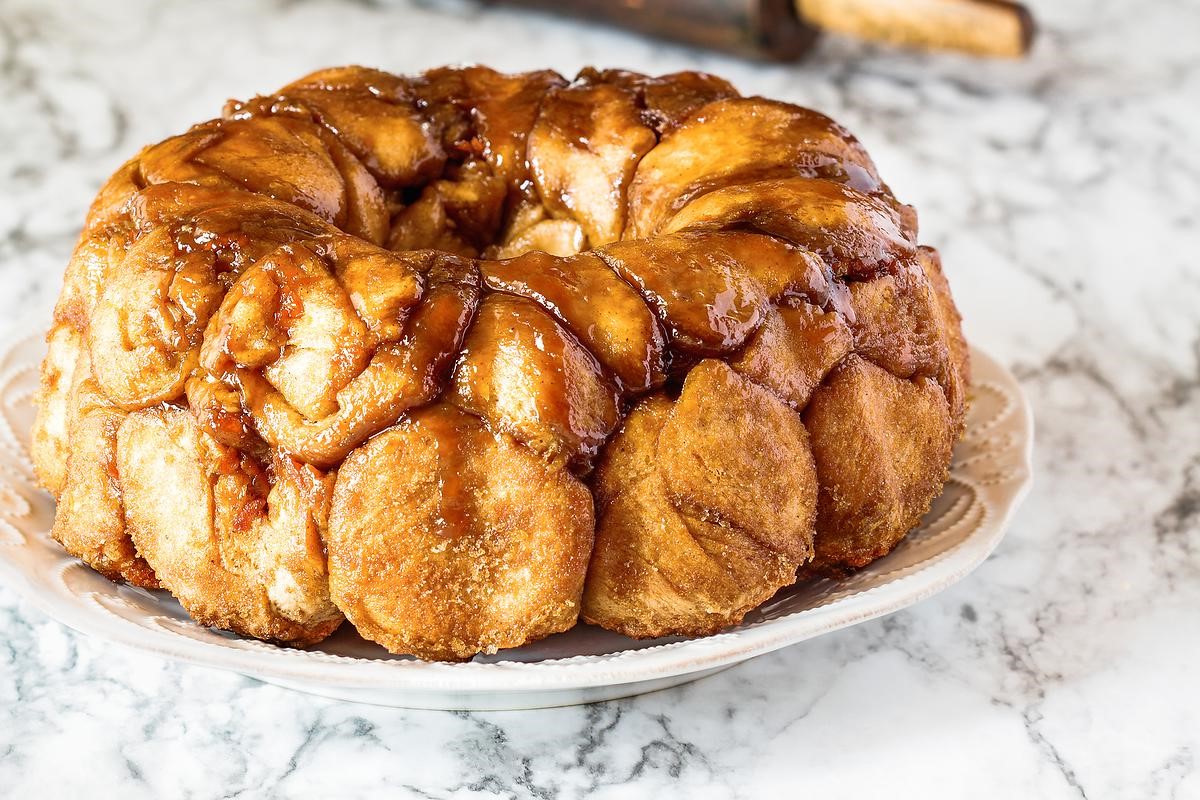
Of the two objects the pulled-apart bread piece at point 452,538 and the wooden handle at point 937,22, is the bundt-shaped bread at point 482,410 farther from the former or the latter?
the wooden handle at point 937,22

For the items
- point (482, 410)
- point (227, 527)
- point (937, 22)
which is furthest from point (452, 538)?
point (937, 22)

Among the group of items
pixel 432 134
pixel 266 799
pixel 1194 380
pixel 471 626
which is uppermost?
pixel 432 134

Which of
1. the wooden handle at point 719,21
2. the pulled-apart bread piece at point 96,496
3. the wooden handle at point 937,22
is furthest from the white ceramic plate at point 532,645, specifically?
the wooden handle at point 719,21

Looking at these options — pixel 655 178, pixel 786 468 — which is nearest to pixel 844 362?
pixel 786 468

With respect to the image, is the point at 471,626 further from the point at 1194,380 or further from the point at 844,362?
the point at 1194,380

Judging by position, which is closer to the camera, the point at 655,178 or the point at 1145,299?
the point at 655,178
